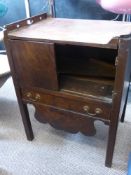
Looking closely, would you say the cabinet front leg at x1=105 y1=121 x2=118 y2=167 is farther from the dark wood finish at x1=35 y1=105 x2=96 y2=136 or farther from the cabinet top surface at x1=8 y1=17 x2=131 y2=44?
the cabinet top surface at x1=8 y1=17 x2=131 y2=44

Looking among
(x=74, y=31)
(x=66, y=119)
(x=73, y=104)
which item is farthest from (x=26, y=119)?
(x=74, y=31)

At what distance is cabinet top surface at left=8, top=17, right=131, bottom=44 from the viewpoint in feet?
2.86

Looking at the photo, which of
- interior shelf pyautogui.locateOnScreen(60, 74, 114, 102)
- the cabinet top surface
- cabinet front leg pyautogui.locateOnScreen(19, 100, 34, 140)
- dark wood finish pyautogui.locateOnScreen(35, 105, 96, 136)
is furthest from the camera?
cabinet front leg pyautogui.locateOnScreen(19, 100, 34, 140)

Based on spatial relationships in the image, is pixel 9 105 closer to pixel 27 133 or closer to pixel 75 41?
pixel 27 133

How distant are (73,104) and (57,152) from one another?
44cm

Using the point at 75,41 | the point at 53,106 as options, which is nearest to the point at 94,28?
the point at 75,41

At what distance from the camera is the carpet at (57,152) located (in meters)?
1.21

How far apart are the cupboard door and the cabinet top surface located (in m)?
0.04

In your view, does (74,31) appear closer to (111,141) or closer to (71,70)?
(71,70)

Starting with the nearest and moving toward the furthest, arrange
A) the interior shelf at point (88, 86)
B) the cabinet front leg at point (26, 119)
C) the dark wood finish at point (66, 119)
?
the interior shelf at point (88, 86)
the dark wood finish at point (66, 119)
the cabinet front leg at point (26, 119)

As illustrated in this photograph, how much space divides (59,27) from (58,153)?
0.79 m

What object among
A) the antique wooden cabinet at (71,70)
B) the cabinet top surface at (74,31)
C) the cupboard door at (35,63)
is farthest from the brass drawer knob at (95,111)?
the cabinet top surface at (74,31)

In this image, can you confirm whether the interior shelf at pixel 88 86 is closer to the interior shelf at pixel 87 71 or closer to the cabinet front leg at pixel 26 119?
the interior shelf at pixel 87 71

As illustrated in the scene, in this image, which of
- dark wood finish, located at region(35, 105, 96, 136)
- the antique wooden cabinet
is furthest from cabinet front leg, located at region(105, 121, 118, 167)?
dark wood finish, located at region(35, 105, 96, 136)
